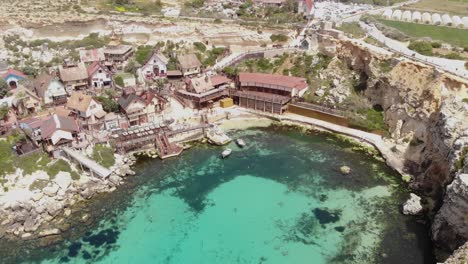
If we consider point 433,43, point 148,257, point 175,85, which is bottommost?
point 148,257

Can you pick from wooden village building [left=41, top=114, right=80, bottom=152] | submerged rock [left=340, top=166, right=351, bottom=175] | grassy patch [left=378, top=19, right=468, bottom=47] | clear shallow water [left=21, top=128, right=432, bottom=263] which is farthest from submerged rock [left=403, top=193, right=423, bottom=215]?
grassy patch [left=378, top=19, right=468, bottom=47]

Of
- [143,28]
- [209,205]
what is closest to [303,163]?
[209,205]

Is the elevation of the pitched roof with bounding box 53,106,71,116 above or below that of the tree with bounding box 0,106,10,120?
below

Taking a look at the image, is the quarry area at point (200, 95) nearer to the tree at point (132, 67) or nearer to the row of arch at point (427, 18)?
the tree at point (132, 67)

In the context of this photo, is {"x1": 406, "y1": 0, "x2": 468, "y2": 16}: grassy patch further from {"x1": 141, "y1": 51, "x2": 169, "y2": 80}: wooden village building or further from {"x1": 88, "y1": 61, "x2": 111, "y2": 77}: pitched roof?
{"x1": 88, "y1": 61, "x2": 111, "y2": 77}: pitched roof

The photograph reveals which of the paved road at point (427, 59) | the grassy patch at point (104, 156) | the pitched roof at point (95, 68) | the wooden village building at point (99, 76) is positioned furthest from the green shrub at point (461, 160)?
the pitched roof at point (95, 68)

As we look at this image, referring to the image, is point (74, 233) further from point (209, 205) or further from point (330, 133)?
point (330, 133)
